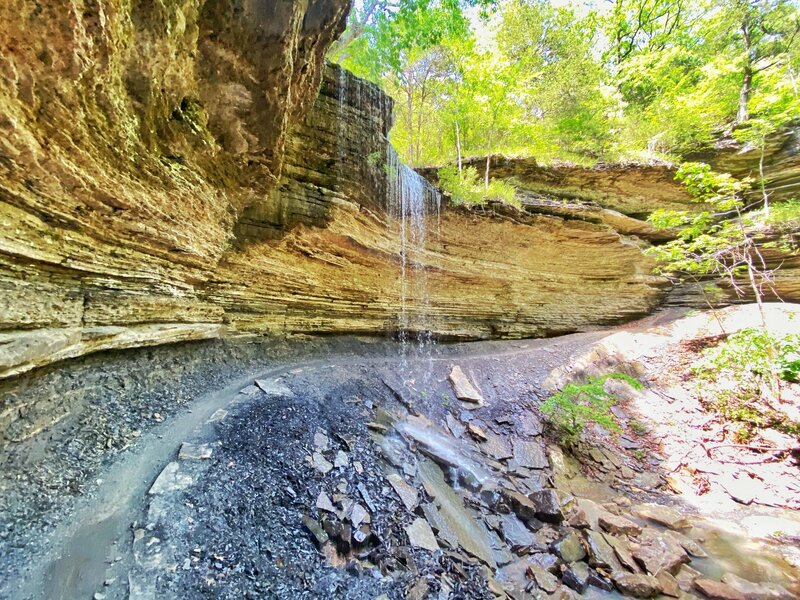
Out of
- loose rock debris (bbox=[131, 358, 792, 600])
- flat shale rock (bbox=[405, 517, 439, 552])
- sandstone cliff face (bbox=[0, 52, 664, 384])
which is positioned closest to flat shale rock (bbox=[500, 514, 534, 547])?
loose rock debris (bbox=[131, 358, 792, 600])

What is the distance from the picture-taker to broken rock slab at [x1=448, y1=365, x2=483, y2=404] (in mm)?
8102

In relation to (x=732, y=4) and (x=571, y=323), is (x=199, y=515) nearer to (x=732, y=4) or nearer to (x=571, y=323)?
(x=571, y=323)

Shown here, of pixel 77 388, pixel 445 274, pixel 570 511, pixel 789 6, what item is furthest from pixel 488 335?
pixel 789 6

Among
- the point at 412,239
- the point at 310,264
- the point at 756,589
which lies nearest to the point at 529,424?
the point at 756,589

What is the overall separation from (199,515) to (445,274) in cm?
866

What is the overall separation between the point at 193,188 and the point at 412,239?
18.6ft

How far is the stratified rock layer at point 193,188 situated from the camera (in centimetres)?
298

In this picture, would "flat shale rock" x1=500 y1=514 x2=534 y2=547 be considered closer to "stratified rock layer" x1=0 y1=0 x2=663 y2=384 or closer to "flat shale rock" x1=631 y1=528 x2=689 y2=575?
"flat shale rock" x1=631 y1=528 x2=689 y2=575

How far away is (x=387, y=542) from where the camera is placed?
341 cm

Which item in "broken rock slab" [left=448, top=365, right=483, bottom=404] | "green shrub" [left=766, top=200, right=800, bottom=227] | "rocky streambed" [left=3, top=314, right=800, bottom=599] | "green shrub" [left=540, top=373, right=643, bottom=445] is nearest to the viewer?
"rocky streambed" [left=3, top=314, right=800, bottom=599]

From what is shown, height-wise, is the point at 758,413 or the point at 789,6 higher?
the point at 789,6

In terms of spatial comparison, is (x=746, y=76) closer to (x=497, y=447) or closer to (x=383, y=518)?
(x=497, y=447)

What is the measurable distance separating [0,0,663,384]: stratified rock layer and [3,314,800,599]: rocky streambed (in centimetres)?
165

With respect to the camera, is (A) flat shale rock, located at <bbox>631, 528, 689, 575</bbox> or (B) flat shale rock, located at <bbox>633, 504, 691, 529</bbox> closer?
(A) flat shale rock, located at <bbox>631, 528, 689, 575</bbox>
